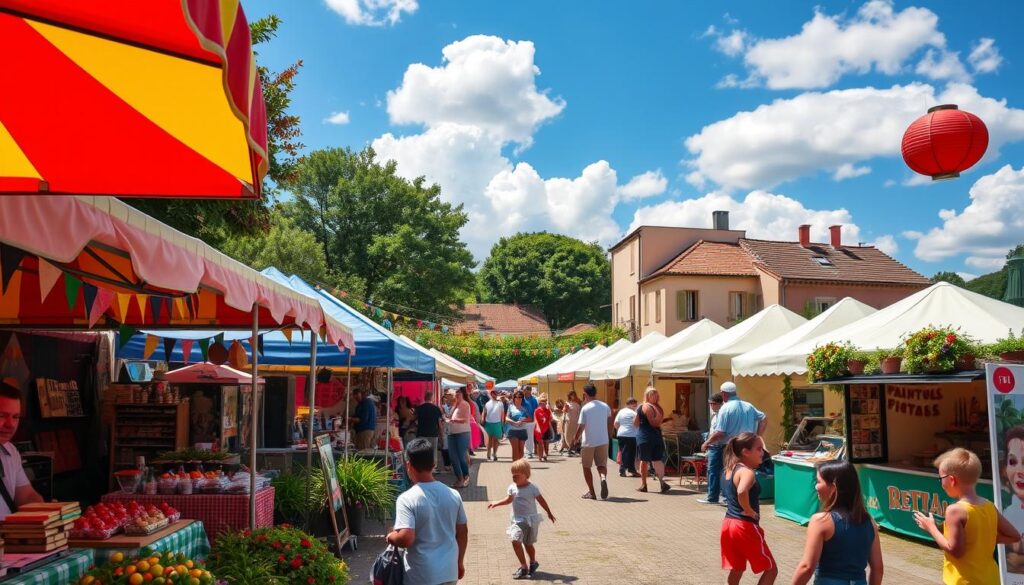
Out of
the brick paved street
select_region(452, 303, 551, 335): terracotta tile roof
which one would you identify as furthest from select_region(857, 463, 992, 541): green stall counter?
select_region(452, 303, 551, 335): terracotta tile roof

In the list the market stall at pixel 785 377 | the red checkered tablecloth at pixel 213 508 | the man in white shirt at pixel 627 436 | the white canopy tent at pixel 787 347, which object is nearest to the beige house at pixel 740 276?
the man in white shirt at pixel 627 436

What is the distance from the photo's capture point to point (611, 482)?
669 inches

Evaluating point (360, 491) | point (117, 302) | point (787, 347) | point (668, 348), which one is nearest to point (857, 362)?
point (787, 347)

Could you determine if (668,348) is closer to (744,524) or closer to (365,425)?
(365,425)

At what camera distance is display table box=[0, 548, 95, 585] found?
150 inches

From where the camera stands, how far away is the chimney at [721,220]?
44688mm

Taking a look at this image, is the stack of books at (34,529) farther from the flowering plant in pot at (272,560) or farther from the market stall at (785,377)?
the market stall at (785,377)

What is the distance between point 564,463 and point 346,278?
92.8 ft

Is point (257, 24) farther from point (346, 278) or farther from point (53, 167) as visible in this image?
point (346, 278)

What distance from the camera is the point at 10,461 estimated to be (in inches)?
197

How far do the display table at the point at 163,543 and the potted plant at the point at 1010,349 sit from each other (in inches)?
305

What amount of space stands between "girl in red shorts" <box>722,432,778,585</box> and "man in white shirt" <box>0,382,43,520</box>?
4740mm

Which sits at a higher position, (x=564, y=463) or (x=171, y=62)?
(x=171, y=62)

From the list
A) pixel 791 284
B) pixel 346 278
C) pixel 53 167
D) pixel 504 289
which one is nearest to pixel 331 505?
pixel 53 167
